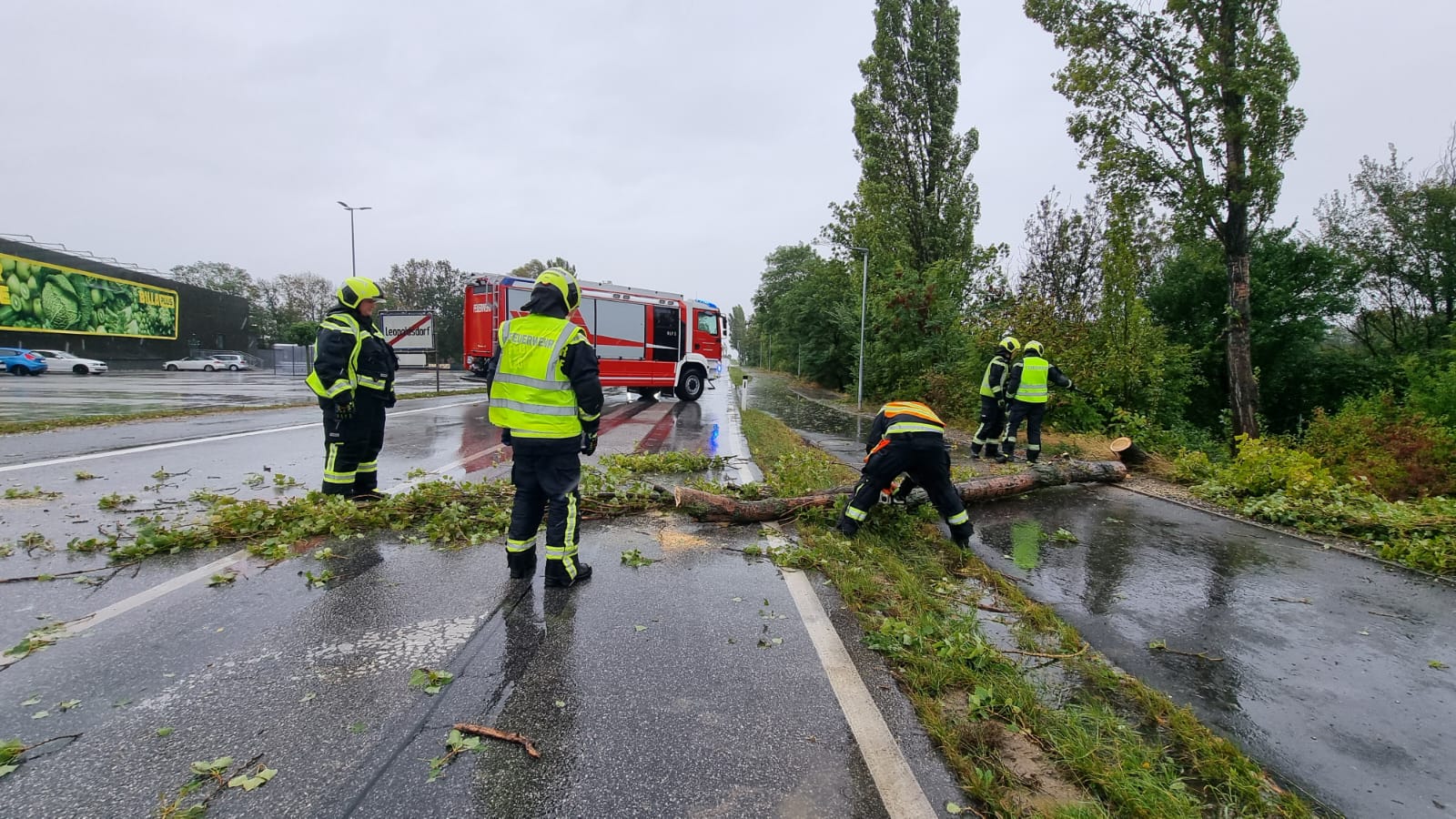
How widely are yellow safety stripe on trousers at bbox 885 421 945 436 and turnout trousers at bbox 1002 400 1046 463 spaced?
438cm

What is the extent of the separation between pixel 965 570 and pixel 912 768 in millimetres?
2524

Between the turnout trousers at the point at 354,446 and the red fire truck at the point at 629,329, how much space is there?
418 inches

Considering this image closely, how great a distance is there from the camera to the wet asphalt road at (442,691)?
2.05 metres

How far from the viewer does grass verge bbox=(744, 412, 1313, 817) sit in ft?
6.91

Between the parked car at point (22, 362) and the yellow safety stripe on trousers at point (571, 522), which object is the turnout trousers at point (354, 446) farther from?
the parked car at point (22, 362)

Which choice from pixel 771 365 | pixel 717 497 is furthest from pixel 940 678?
pixel 771 365

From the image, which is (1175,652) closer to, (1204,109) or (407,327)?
(1204,109)

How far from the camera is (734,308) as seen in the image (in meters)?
140

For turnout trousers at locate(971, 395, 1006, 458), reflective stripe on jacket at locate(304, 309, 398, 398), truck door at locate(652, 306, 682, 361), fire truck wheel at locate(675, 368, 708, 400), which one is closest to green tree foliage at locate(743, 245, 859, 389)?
fire truck wheel at locate(675, 368, 708, 400)

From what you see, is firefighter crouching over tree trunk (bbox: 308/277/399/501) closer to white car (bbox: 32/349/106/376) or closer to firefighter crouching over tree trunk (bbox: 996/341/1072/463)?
firefighter crouching over tree trunk (bbox: 996/341/1072/463)

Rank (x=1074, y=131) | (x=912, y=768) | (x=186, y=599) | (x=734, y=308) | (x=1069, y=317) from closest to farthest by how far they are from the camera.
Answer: (x=912, y=768), (x=186, y=599), (x=1074, y=131), (x=1069, y=317), (x=734, y=308)


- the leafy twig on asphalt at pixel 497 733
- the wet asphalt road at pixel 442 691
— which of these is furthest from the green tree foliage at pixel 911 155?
the leafy twig on asphalt at pixel 497 733

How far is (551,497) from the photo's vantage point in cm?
389

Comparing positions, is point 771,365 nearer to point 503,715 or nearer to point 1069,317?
point 1069,317
